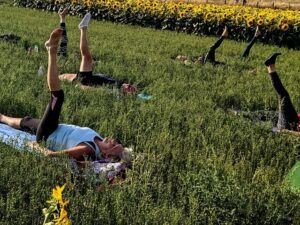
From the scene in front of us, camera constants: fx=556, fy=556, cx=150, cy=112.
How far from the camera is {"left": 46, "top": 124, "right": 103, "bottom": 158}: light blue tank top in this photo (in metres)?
5.35

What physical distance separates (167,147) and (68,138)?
98 centimetres

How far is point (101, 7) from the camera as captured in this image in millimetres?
21109

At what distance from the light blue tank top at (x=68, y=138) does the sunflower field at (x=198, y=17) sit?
12.3m

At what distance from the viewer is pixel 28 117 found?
20.4 feet

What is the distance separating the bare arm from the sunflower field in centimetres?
1250

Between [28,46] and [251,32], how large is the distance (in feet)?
26.0

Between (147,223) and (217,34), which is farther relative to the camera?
(217,34)

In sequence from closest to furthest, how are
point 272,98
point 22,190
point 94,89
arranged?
point 22,190 → point 94,89 → point 272,98

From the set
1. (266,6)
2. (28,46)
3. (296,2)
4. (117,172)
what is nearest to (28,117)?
(117,172)

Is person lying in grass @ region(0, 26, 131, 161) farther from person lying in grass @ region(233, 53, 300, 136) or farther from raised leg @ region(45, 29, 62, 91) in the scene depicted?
person lying in grass @ region(233, 53, 300, 136)

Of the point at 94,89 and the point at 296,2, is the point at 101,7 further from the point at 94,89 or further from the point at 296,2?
the point at 94,89

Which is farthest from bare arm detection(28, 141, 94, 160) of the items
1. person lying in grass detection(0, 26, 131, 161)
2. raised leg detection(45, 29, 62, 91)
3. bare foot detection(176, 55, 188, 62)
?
bare foot detection(176, 55, 188, 62)

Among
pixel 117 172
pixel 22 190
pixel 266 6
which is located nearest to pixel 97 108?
pixel 117 172

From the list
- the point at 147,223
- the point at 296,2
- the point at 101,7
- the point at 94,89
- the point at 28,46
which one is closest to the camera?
the point at 147,223
